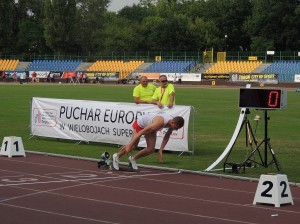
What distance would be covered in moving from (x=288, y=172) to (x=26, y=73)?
8400cm

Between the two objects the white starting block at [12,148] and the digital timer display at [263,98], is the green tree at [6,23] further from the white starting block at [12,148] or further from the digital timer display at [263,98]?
the digital timer display at [263,98]

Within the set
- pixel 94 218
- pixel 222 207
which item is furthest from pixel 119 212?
pixel 222 207

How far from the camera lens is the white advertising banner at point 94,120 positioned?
19875 millimetres

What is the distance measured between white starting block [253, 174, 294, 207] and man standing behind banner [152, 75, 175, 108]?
733 centimetres

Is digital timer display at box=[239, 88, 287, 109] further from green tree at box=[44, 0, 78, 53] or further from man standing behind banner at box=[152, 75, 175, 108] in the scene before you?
green tree at box=[44, 0, 78, 53]

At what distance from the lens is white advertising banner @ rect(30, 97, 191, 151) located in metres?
19.9

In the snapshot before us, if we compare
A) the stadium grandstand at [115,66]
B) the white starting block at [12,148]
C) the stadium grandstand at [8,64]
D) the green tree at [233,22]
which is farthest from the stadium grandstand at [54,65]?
the white starting block at [12,148]

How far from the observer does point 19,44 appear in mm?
123438

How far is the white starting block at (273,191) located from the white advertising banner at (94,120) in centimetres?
731

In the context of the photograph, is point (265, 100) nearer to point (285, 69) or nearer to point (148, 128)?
point (148, 128)

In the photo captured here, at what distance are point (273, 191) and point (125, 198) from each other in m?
2.36

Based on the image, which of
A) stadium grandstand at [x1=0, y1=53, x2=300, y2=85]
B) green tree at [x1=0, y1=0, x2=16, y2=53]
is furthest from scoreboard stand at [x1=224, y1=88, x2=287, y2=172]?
green tree at [x1=0, y1=0, x2=16, y2=53]

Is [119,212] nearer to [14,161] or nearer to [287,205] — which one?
[287,205]

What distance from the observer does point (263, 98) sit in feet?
51.8
